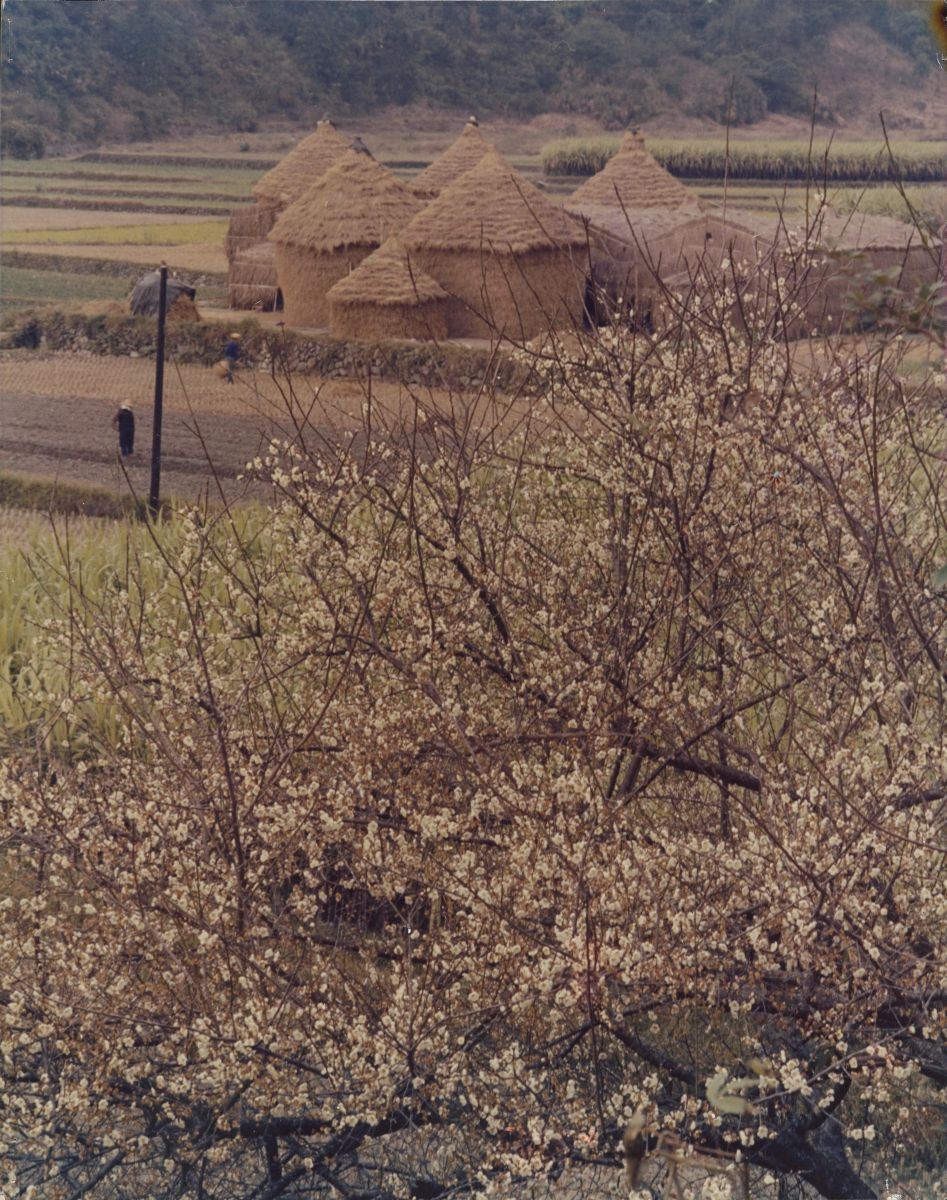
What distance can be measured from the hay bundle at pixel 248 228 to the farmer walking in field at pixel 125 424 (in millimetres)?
2254

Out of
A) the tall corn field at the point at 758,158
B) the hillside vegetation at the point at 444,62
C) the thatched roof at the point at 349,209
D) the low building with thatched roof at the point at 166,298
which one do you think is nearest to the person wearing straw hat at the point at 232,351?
the low building with thatched roof at the point at 166,298

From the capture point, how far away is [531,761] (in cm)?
319

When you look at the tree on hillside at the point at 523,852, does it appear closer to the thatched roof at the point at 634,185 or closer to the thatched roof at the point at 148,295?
the thatched roof at the point at 148,295

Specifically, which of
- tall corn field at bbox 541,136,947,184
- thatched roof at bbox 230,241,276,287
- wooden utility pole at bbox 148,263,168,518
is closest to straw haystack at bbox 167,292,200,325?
thatched roof at bbox 230,241,276,287

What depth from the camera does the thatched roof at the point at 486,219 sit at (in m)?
10.3

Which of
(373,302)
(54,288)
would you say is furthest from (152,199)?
(373,302)

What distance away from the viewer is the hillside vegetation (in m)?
8.05

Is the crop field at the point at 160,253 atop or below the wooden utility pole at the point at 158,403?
atop

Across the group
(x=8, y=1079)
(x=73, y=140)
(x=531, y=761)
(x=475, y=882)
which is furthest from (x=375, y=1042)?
(x=73, y=140)

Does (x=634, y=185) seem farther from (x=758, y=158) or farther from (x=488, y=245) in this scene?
(x=488, y=245)

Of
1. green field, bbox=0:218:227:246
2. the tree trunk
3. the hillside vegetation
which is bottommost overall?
the tree trunk

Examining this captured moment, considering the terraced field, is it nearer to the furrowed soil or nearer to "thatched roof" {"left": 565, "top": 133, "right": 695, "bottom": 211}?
"thatched roof" {"left": 565, "top": 133, "right": 695, "bottom": 211}

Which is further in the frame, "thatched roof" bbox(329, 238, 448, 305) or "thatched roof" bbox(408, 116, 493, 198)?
"thatched roof" bbox(329, 238, 448, 305)

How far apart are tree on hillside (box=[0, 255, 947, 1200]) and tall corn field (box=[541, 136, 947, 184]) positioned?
18.6 feet
